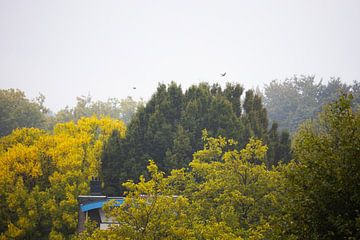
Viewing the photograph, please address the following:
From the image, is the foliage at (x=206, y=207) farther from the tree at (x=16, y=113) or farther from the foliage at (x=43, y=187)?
the tree at (x=16, y=113)

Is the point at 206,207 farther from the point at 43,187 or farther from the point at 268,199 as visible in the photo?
the point at 43,187

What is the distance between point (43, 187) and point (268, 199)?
64.0 ft

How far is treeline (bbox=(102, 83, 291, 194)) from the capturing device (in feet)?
102

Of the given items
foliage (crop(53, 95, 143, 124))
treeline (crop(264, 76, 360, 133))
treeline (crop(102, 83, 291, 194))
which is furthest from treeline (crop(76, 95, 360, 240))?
foliage (crop(53, 95, 143, 124))

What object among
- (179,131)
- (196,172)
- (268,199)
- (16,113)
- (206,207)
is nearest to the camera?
(268,199)

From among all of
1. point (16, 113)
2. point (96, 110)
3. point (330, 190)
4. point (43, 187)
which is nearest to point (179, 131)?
point (43, 187)

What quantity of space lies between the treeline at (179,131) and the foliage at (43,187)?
2.88 meters

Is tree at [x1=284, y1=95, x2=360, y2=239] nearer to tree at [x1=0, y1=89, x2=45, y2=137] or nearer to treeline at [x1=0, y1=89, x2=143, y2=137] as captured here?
treeline at [x1=0, y1=89, x2=143, y2=137]

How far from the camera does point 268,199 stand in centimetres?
1720

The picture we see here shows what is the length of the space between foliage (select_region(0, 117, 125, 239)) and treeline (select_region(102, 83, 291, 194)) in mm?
2878

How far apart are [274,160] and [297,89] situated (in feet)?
175

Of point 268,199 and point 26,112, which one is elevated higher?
point 26,112

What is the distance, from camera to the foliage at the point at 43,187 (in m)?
27.0

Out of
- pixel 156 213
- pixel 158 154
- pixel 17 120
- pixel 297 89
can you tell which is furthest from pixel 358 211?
pixel 297 89
